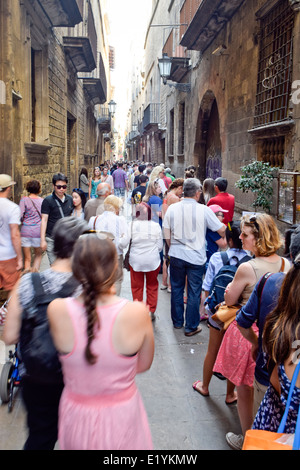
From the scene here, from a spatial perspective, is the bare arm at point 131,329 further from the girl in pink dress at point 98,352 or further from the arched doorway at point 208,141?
the arched doorway at point 208,141

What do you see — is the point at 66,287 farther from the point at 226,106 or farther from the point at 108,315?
the point at 226,106

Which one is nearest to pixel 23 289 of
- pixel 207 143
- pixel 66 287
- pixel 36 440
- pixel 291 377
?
pixel 66 287

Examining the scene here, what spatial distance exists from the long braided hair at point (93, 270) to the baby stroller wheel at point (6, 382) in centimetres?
178

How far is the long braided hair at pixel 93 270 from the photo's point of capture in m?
1.73

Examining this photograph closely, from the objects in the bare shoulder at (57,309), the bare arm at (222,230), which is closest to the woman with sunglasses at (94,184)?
the bare arm at (222,230)

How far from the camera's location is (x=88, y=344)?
169 cm

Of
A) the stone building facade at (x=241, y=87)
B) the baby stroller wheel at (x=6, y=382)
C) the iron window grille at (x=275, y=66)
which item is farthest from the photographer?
the iron window grille at (x=275, y=66)

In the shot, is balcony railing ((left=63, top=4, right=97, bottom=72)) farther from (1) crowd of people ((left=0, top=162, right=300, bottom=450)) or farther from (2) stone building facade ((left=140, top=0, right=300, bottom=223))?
(1) crowd of people ((left=0, top=162, right=300, bottom=450))

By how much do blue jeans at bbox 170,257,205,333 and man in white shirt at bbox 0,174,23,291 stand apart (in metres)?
1.69

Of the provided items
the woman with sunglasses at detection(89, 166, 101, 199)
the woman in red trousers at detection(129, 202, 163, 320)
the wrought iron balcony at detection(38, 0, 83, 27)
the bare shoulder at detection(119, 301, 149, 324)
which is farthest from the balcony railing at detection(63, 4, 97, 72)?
the bare shoulder at detection(119, 301, 149, 324)

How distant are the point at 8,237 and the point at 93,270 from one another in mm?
3000

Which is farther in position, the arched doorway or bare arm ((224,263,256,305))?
the arched doorway

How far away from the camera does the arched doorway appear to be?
41.1 ft

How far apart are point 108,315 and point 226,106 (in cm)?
903
